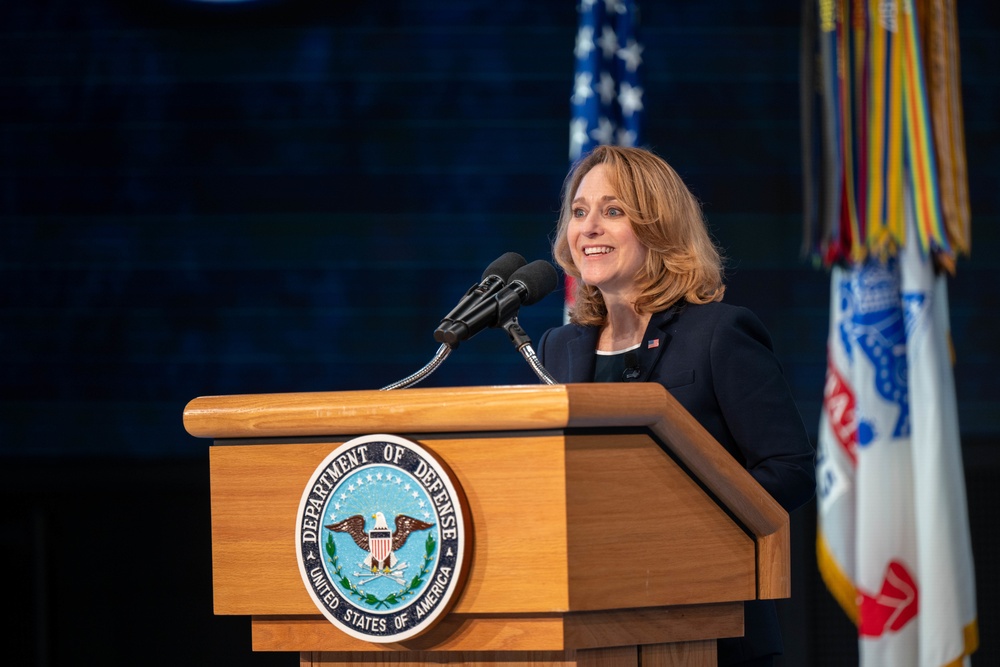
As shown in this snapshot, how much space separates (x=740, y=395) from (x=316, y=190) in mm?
2521

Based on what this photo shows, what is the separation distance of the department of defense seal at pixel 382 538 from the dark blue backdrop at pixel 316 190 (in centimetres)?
258

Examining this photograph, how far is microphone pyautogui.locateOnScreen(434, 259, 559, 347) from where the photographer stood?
139cm

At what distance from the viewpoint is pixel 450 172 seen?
3.96 m

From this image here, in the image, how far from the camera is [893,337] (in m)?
3.35

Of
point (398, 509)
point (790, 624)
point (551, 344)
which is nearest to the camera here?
point (398, 509)

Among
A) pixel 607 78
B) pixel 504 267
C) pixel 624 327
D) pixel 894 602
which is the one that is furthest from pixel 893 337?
pixel 504 267

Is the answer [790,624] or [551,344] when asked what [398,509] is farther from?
[790,624]

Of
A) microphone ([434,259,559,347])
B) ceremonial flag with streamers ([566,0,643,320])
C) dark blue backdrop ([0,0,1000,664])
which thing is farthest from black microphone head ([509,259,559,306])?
dark blue backdrop ([0,0,1000,664])

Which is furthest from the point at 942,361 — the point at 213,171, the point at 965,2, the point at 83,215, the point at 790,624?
the point at 83,215

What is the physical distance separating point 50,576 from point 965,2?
3.46 metres

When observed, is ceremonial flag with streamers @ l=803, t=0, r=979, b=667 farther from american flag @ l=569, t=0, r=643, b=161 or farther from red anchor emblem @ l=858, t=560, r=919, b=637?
american flag @ l=569, t=0, r=643, b=161

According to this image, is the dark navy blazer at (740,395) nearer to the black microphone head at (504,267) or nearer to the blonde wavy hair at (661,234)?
the blonde wavy hair at (661,234)

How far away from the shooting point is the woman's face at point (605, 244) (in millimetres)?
1879

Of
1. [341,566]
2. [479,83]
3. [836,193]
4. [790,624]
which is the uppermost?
[479,83]
